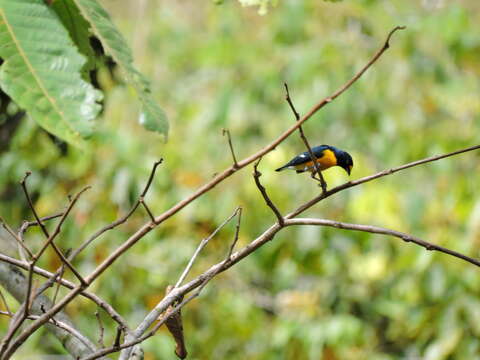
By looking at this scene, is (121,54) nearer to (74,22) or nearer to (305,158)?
(74,22)

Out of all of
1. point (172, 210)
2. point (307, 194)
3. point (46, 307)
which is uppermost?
point (172, 210)

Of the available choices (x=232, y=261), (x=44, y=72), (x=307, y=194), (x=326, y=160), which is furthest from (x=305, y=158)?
(x=307, y=194)

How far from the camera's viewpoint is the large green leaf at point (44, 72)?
109cm

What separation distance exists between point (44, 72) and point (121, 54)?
0.68 ft

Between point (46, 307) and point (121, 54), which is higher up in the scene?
point (121, 54)

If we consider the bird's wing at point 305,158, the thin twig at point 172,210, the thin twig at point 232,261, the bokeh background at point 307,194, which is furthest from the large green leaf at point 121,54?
the bokeh background at point 307,194

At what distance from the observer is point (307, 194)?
3.98 meters

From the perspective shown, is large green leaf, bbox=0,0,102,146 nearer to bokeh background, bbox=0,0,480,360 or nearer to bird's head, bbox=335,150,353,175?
bird's head, bbox=335,150,353,175

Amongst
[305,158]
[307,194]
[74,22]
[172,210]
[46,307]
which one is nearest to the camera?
[172,210]

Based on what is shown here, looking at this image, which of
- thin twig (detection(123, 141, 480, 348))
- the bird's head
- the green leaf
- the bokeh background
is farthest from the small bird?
the bokeh background

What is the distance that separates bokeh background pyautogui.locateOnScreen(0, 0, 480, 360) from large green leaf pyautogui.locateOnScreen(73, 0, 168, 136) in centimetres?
143

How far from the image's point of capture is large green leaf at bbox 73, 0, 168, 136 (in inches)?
49.7

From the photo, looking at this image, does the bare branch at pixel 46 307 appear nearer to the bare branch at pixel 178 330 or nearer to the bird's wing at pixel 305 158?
the bare branch at pixel 178 330

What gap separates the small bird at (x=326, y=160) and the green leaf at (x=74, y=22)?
19.4 inches
